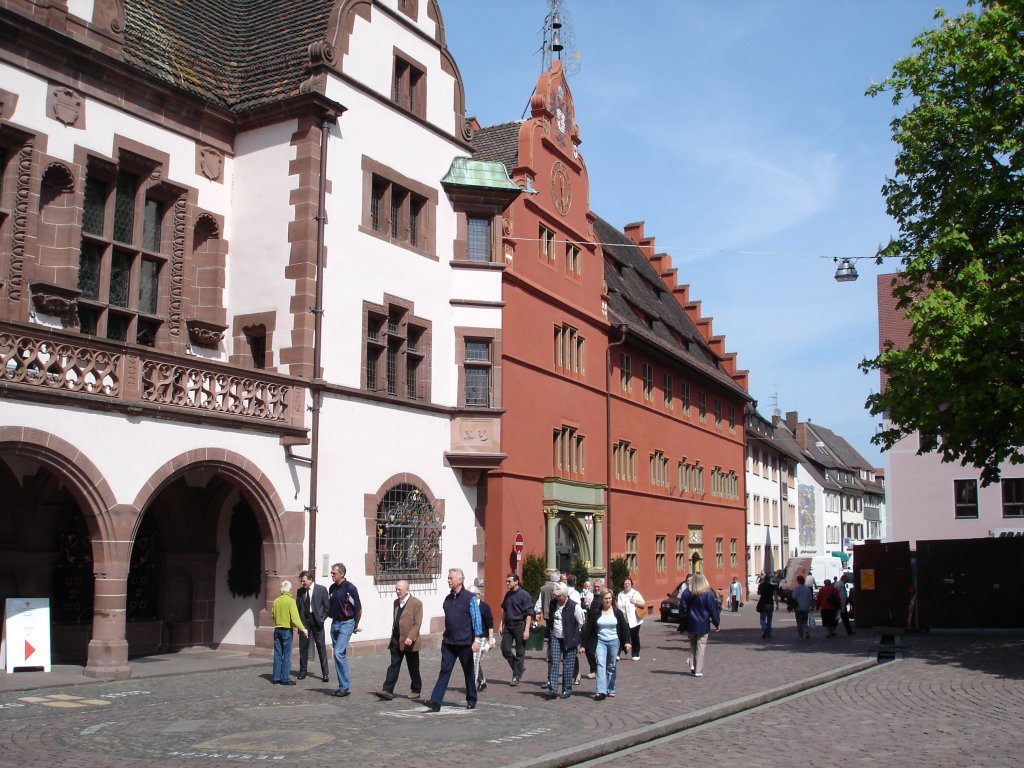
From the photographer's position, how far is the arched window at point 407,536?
21406 millimetres

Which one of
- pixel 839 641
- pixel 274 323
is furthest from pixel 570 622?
pixel 839 641

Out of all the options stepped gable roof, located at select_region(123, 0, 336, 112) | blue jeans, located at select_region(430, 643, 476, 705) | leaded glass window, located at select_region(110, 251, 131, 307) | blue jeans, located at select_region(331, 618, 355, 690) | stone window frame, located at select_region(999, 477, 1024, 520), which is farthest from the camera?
stone window frame, located at select_region(999, 477, 1024, 520)

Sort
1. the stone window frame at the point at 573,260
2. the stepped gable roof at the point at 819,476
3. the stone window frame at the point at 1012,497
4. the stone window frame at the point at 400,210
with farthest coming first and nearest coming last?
the stepped gable roof at the point at 819,476
the stone window frame at the point at 1012,497
the stone window frame at the point at 573,260
the stone window frame at the point at 400,210

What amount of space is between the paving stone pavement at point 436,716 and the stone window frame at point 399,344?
5.91 metres

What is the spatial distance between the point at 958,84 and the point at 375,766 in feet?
57.7

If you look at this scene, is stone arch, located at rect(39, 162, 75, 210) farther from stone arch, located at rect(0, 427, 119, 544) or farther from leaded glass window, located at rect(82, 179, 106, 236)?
stone arch, located at rect(0, 427, 119, 544)

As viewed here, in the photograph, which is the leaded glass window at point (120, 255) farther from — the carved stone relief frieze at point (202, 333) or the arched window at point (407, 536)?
the arched window at point (407, 536)

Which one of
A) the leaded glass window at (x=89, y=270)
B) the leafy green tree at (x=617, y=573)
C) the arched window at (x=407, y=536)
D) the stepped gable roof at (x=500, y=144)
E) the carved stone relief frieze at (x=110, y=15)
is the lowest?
the leafy green tree at (x=617, y=573)

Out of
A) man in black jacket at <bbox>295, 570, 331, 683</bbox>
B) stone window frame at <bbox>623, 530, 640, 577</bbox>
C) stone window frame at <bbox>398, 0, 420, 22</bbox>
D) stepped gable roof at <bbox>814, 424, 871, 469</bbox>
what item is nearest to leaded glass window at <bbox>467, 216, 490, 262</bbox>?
stone window frame at <bbox>398, 0, 420, 22</bbox>

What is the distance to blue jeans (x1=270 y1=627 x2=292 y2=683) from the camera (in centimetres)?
1513

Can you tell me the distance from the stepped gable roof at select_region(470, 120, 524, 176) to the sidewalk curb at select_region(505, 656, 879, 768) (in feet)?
57.4

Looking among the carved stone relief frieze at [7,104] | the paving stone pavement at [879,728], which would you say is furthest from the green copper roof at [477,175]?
the paving stone pavement at [879,728]

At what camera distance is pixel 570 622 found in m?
14.4

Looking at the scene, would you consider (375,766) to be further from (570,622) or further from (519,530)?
(519,530)
